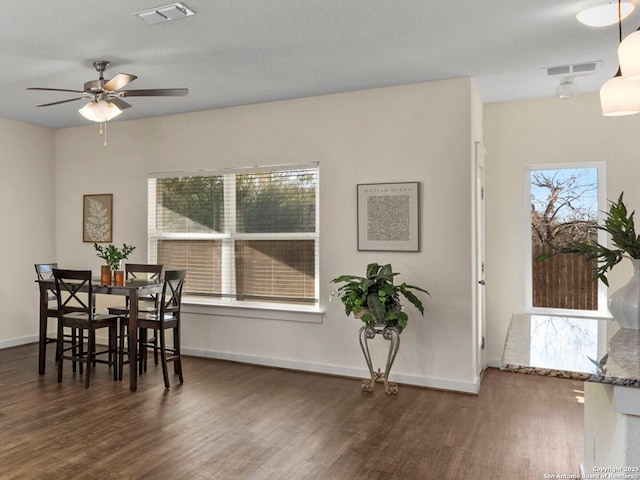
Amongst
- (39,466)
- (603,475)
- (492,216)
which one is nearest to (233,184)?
(492,216)

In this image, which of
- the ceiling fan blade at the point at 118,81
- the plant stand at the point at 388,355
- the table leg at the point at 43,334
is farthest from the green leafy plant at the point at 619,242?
the table leg at the point at 43,334

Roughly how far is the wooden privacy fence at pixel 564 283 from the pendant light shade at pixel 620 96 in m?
2.70

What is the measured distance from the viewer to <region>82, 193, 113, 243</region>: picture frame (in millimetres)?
5820

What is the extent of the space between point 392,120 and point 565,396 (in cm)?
276

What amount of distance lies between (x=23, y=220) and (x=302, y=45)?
4.47 metres

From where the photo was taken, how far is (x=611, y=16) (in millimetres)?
2863

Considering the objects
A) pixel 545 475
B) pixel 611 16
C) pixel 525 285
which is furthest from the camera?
pixel 525 285

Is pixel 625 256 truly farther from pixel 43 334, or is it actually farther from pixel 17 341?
pixel 17 341

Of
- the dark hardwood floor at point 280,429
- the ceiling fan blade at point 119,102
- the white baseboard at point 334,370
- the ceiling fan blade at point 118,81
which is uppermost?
the ceiling fan blade at point 118,81

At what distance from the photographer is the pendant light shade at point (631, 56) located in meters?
1.82

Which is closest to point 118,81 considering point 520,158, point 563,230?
point 520,158

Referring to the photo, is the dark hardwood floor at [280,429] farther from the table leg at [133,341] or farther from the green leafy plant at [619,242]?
the green leafy plant at [619,242]

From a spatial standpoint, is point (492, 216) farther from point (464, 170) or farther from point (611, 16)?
point (611, 16)

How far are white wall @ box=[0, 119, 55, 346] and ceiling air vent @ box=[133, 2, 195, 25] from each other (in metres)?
3.85
